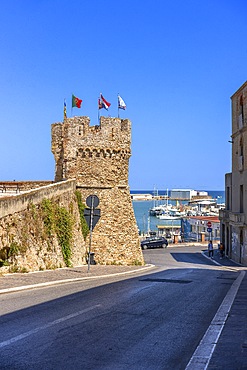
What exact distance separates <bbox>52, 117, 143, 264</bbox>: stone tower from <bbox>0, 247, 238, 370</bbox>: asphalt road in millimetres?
14760

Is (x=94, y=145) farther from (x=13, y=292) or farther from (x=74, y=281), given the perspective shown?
(x=13, y=292)

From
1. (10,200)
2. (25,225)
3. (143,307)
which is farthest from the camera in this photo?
(25,225)

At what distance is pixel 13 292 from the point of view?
13.3m

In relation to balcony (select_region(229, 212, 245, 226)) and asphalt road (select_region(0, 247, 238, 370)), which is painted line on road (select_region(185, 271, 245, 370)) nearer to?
asphalt road (select_region(0, 247, 238, 370))

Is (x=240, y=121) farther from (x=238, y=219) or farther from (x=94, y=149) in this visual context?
(x=94, y=149)

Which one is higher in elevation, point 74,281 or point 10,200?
point 10,200

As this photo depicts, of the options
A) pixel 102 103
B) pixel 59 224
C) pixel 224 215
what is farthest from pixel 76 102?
pixel 224 215

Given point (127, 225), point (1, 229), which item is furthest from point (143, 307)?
point (127, 225)

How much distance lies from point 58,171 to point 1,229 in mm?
13152

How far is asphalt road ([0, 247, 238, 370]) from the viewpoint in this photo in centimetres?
699

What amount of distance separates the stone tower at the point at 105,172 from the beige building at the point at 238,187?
42.1ft

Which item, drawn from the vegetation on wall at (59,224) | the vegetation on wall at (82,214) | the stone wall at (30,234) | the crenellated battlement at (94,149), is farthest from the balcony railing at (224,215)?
the vegetation on wall at (59,224)

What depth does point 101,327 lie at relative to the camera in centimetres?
905

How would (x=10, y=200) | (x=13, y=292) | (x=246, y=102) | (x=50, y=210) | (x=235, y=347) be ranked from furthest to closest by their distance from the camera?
(x=246, y=102)
(x=50, y=210)
(x=10, y=200)
(x=13, y=292)
(x=235, y=347)
